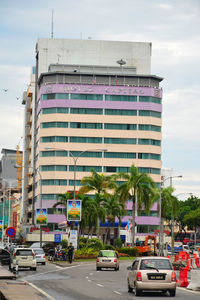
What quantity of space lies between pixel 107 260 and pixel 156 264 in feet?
73.9

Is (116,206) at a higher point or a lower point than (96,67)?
lower

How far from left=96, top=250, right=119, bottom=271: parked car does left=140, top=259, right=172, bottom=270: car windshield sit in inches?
848

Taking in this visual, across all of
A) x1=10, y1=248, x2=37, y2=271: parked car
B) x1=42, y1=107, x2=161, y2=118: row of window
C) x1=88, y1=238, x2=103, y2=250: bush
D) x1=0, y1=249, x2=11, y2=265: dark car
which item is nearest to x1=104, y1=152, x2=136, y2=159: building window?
x1=42, y1=107, x2=161, y2=118: row of window

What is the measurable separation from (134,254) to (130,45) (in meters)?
68.6

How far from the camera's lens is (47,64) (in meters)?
137

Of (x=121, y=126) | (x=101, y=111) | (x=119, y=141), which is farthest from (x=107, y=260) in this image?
(x=101, y=111)

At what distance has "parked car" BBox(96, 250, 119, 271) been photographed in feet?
159

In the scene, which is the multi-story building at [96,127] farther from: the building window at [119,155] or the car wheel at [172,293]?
the car wheel at [172,293]

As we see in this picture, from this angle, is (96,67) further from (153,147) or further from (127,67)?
(153,147)

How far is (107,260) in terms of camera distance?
48.8 m

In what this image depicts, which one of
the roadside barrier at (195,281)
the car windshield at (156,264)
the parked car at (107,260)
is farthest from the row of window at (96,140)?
the car windshield at (156,264)

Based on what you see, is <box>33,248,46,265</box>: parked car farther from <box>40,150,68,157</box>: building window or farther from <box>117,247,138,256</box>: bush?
<box>40,150,68,157</box>: building window

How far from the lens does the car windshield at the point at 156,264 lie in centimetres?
2652

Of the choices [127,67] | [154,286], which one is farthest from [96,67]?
[154,286]
